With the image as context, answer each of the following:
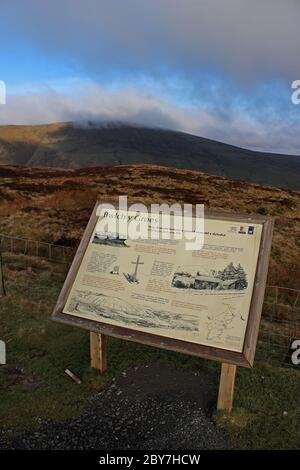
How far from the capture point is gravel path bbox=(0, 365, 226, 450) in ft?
15.7

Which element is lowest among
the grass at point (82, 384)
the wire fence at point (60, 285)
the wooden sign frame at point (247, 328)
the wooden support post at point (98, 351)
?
the wire fence at point (60, 285)

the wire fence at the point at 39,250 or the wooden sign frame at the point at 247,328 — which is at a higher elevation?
the wooden sign frame at the point at 247,328

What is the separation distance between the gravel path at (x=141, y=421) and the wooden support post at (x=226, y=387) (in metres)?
0.26

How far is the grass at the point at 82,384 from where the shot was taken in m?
5.09

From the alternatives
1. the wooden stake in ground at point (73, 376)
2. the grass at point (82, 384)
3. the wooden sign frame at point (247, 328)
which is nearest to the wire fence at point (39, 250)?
the grass at point (82, 384)

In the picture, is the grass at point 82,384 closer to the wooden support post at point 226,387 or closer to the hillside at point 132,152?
the wooden support post at point 226,387

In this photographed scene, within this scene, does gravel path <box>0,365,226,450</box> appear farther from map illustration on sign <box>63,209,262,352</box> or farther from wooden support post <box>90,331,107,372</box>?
map illustration on sign <box>63,209,262,352</box>

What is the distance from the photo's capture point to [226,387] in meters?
5.06

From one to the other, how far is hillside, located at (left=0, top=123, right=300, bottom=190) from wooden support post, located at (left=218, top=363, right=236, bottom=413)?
424 feet

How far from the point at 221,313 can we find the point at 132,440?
1872 millimetres

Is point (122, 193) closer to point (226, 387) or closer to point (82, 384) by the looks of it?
point (82, 384)

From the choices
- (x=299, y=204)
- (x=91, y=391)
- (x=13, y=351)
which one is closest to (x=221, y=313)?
(x=91, y=391)

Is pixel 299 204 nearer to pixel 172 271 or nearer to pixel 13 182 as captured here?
pixel 13 182
